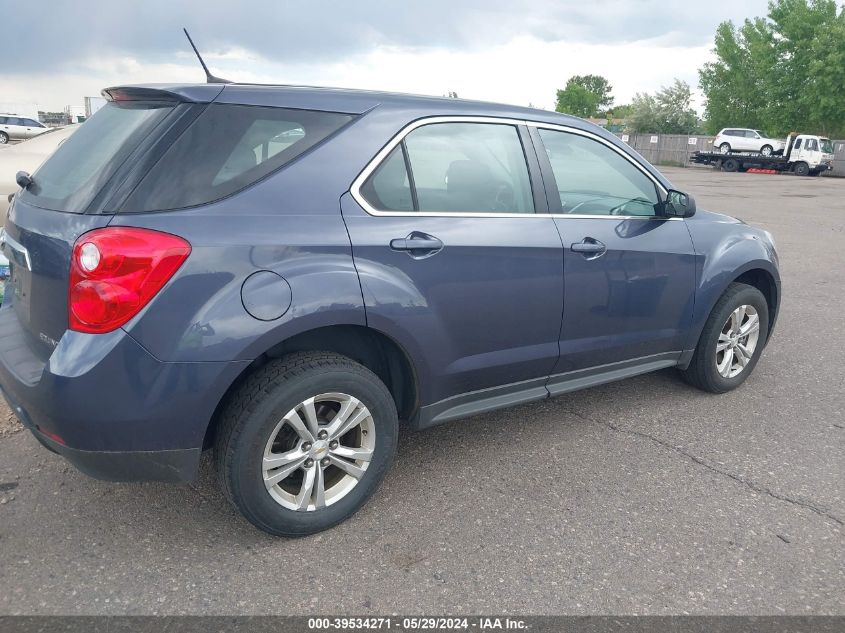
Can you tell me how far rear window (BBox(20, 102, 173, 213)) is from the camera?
261 cm

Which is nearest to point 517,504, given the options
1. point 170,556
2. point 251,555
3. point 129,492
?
point 251,555

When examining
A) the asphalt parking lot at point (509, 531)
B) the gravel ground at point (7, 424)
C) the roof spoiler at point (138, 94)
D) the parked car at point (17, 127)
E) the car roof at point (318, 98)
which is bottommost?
the parked car at point (17, 127)

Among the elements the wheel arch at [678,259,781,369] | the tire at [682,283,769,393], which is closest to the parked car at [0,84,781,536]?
the wheel arch at [678,259,781,369]

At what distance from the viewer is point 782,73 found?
46.9 m

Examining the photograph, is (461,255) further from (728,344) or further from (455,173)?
(728,344)

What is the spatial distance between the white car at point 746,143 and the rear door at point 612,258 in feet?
126

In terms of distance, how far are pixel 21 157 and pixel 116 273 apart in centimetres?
499

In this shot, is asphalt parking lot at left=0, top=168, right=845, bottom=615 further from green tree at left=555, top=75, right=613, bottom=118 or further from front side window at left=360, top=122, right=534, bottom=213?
green tree at left=555, top=75, right=613, bottom=118

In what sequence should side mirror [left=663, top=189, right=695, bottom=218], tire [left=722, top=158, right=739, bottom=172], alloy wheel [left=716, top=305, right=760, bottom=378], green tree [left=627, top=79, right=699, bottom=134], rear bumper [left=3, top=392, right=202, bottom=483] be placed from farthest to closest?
green tree [left=627, top=79, right=699, bottom=134] < tire [left=722, top=158, right=739, bottom=172] < alloy wheel [left=716, top=305, right=760, bottom=378] < side mirror [left=663, top=189, right=695, bottom=218] < rear bumper [left=3, top=392, right=202, bottom=483]

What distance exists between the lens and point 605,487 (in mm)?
3326

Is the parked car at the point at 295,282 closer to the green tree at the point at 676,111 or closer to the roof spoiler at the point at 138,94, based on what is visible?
the roof spoiler at the point at 138,94

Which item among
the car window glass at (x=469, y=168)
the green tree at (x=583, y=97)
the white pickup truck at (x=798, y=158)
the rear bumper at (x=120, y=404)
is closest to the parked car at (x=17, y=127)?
the white pickup truck at (x=798, y=158)

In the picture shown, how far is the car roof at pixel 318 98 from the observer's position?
272 centimetres

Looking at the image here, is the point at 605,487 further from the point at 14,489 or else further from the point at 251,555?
the point at 14,489
